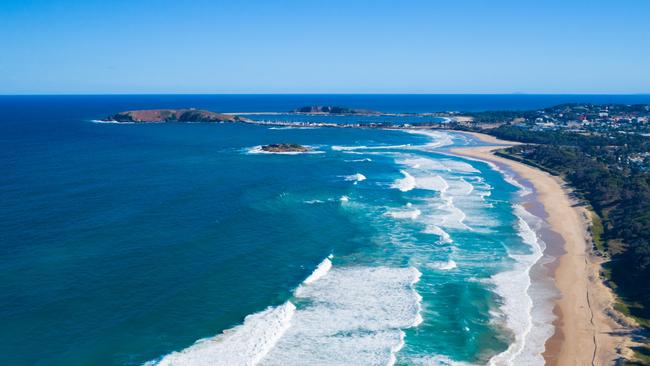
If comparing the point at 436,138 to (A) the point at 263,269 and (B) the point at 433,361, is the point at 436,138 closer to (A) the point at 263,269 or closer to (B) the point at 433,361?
(A) the point at 263,269

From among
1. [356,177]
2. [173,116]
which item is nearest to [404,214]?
[356,177]

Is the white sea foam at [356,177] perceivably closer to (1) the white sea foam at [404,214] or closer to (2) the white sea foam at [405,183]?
(2) the white sea foam at [405,183]

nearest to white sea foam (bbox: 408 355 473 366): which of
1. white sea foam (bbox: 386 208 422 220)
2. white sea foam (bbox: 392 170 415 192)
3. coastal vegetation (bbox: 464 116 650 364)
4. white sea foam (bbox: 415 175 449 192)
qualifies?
coastal vegetation (bbox: 464 116 650 364)

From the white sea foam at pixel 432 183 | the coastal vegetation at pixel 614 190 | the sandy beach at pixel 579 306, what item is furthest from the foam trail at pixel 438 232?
the white sea foam at pixel 432 183

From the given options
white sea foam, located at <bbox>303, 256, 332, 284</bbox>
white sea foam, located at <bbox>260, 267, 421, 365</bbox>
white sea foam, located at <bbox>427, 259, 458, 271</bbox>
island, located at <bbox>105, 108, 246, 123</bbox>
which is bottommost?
white sea foam, located at <bbox>260, 267, 421, 365</bbox>

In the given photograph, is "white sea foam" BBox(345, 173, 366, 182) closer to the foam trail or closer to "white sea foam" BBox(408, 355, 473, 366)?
the foam trail
